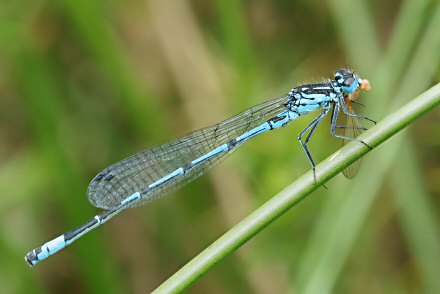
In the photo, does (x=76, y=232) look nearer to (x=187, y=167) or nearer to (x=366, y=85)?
(x=187, y=167)

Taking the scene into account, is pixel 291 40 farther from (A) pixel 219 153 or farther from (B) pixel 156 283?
(B) pixel 156 283

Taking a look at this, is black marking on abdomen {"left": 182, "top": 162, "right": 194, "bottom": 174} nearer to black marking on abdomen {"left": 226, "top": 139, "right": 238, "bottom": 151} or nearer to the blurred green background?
black marking on abdomen {"left": 226, "top": 139, "right": 238, "bottom": 151}

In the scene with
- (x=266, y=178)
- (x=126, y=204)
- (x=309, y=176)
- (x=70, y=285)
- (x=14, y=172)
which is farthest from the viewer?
(x=70, y=285)

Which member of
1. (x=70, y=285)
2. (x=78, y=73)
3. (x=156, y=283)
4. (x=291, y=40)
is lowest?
(x=156, y=283)

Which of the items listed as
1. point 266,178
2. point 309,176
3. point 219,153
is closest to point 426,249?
point 266,178

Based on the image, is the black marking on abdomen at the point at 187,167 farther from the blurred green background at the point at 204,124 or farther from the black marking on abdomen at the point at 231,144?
the blurred green background at the point at 204,124

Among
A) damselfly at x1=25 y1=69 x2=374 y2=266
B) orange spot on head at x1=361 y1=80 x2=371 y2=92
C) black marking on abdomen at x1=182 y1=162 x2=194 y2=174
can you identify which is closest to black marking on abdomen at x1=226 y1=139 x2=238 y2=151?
damselfly at x1=25 y1=69 x2=374 y2=266

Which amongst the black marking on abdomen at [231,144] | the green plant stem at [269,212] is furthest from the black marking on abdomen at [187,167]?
the green plant stem at [269,212]
